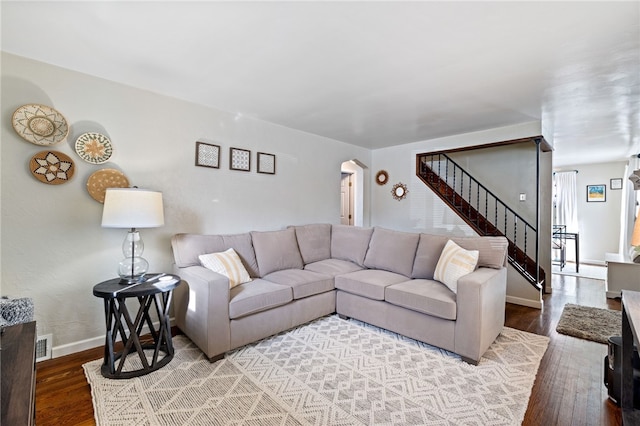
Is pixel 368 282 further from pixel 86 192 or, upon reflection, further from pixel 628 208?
pixel 628 208

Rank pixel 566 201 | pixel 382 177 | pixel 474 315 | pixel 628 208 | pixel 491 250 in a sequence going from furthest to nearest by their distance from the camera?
pixel 566 201 → pixel 628 208 → pixel 382 177 → pixel 491 250 → pixel 474 315

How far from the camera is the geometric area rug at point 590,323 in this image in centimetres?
278

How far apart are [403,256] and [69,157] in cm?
326

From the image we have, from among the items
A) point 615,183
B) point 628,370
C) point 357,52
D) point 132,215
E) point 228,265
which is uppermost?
point 357,52

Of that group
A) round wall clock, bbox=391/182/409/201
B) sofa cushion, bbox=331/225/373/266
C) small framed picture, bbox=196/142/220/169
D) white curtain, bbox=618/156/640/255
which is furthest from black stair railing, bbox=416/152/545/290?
small framed picture, bbox=196/142/220/169

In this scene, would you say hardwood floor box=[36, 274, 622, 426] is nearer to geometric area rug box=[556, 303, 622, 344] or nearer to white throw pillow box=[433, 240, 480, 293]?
geometric area rug box=[556, 303, 622, 344]

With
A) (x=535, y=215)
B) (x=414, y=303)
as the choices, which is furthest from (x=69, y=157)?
(x=535, y=215)

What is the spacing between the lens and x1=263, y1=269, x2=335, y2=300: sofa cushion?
285cm

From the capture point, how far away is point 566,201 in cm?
711

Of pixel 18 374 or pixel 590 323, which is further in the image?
pixel 590 323

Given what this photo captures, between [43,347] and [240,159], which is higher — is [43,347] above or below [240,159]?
below

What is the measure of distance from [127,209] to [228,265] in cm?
96

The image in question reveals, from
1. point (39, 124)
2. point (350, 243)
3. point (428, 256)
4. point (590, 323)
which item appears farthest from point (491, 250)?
point (39, 124)

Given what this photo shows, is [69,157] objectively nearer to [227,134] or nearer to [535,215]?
[227,134]
